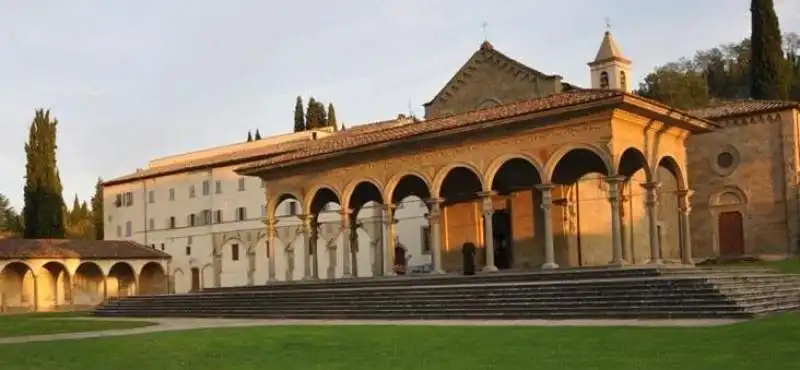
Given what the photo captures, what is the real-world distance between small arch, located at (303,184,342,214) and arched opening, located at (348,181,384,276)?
708 mm

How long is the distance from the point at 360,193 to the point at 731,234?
64.2 feet

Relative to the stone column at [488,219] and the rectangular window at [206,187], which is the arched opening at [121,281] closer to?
the rectangular window at [206,187]

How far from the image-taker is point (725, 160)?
44125 mm

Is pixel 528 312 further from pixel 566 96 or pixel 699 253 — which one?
pixel 699 253

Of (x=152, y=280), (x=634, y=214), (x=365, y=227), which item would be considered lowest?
(x=152, y=280)

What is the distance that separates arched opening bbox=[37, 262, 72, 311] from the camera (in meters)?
56.9

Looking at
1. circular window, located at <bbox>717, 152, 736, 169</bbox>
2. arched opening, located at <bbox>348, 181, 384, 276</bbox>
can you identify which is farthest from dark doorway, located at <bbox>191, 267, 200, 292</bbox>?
circular window, located at <bbox>717, 152, 736, 169</bbox>

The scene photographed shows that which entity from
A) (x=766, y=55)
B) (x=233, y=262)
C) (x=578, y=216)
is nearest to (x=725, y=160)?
(x=766, y=55)

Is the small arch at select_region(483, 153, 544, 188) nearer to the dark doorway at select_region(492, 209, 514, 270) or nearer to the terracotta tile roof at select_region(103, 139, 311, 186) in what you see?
the dark doorway at select_region(492, 209, 514, 270)

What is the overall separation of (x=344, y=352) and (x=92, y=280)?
167 ft

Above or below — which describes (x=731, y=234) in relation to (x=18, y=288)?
above

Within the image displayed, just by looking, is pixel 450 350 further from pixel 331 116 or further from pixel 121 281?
pixel 331 116

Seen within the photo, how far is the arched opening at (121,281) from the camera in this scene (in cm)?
6025

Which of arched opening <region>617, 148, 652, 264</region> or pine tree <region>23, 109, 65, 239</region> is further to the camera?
pine tree <region>23, 109, 65, 239</region>
